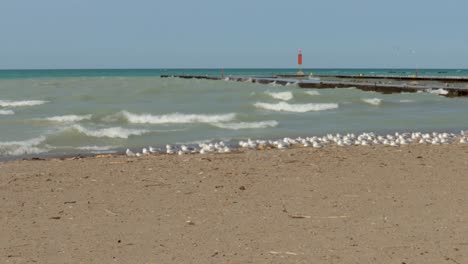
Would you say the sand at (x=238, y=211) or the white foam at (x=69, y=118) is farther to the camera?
the white foam at (x=69, y=118)

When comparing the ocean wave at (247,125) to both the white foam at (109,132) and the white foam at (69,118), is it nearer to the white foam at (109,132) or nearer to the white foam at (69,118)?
the white foam at (109,132)

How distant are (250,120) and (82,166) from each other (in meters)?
10.1

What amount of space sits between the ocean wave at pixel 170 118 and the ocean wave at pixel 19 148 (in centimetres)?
571

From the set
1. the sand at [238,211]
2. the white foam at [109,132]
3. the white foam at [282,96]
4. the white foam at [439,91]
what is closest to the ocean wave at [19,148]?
the white foam at [109,132]

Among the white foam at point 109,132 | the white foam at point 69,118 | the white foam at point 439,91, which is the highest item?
the white foam at point 109,132

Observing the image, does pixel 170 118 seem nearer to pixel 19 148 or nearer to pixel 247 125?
pixel 247 125

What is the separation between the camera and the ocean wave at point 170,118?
18406 mm

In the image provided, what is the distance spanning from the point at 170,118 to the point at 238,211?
43.9 feet

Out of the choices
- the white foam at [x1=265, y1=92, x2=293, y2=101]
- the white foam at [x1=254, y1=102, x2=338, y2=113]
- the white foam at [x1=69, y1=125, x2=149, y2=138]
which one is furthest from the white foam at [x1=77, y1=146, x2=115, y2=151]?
the white foam at [x1=265, y1=92, x2=293, y2=101]

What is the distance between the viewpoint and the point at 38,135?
47.1ft

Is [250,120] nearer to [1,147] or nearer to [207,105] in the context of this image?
[207,105]

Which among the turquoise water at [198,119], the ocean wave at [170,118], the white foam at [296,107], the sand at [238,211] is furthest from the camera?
the white foam at [296,107]

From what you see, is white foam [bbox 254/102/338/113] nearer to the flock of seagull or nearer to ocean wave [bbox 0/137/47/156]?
the flock of seagull

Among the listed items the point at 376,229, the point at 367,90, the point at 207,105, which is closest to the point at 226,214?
the point at 376,229
